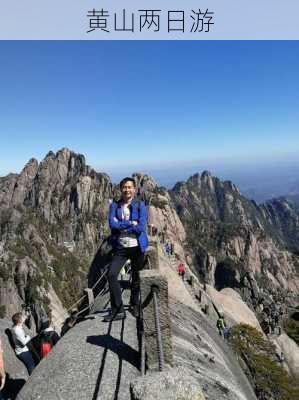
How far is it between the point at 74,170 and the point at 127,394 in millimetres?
186972

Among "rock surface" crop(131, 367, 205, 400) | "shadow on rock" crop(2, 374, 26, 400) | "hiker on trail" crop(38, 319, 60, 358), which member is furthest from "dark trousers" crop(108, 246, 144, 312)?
"rock surface" crop(131, 367, 205, 400)

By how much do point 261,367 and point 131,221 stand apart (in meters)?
19.4

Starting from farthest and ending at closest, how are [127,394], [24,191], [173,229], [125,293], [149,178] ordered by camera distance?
[24,191]
[149,178]
[173,229]
[125,293]
[127,394]

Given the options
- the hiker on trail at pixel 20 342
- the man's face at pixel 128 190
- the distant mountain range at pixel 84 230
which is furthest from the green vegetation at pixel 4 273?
the man's face at pixel 128 190

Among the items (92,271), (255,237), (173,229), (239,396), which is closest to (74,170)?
(173,229)

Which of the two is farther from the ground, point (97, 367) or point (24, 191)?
point (97, 367)

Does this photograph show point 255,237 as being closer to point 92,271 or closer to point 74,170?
point 74,170

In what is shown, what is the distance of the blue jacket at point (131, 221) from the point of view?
1016 cm

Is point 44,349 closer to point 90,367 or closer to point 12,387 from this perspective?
point 12,387

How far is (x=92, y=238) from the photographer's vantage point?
176625mm

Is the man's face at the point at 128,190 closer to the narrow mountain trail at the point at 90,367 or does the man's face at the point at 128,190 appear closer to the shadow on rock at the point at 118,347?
the narrow mountain trail at the point at 90,367

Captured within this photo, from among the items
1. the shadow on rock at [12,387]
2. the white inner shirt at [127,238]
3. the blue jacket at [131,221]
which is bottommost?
the shadow on rock at [12,387]

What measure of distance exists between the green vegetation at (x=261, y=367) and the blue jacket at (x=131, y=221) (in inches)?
578

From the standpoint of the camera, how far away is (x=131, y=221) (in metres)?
10.2
